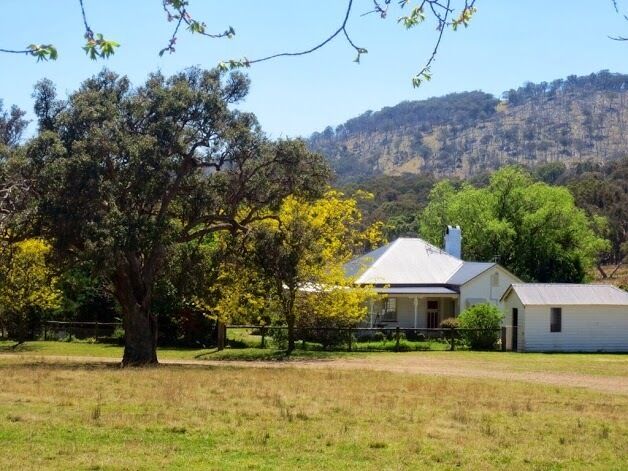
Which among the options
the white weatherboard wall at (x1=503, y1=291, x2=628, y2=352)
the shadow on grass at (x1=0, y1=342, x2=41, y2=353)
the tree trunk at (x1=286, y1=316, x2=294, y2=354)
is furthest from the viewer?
the white weatherboard wall at (x1=503, y1=291, x2=628, y2=352)

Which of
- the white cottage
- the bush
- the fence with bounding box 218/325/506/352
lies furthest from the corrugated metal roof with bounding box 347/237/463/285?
the bush

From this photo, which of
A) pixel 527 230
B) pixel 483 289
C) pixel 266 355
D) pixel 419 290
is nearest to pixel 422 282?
pixel 419 290

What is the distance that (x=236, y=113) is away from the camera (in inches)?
1083

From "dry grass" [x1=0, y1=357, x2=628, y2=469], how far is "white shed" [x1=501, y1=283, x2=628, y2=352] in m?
19.1

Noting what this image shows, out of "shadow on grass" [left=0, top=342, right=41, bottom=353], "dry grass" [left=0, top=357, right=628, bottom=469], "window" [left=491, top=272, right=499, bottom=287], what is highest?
"window" [left=491, top=272, right=499, bottom=287]

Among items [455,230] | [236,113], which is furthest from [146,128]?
[455,230]

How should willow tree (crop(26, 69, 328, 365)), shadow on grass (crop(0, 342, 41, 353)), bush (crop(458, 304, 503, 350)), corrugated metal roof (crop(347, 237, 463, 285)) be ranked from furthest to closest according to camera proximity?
corrugated metal roof (crop(347, 237, 463, 285)), bush (crop(458, 304, 503, 350)), shadow on grass (crop(0, 342, 41, 353)), willow tree (crop(26, 69, 328, 365))

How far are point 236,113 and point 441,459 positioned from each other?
1949 cm

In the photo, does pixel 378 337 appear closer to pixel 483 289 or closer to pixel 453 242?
pixel 483 289

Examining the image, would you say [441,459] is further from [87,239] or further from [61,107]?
[61,107]

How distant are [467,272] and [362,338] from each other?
865 cm

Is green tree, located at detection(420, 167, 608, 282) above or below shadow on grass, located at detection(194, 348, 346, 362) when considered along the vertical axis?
above

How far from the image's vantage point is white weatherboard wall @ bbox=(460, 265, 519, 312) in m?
43.8

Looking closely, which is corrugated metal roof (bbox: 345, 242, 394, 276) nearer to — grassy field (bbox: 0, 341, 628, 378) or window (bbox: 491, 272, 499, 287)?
window (bbox: 491, 272, 499, 287)
